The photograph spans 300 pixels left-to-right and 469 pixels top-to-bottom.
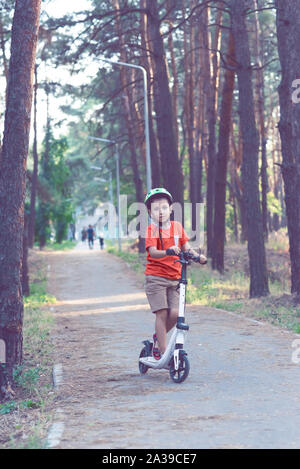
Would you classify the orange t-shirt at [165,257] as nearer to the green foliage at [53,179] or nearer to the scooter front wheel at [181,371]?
the scooter front wheel at [181,371]

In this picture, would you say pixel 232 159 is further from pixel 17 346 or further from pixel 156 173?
pixel 17 346

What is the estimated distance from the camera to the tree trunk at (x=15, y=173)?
896 centimetres

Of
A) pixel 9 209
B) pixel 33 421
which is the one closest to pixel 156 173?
pixel 9 209

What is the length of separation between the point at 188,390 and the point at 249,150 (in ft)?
35.5

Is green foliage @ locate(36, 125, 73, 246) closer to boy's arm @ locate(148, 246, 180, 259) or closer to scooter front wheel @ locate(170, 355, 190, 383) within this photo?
boy's arm @ locate(148, 246, 180, 259)

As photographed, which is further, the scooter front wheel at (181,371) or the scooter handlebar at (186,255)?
the scooter front wheel at (181,371)

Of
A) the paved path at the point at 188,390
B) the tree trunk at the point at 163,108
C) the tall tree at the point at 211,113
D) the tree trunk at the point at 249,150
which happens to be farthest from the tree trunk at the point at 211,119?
the paved path at the point at 188,390

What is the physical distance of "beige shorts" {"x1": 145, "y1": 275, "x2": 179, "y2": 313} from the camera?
789 cm

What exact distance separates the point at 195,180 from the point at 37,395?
1197 inches

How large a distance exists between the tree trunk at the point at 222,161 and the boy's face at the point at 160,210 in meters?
15.8

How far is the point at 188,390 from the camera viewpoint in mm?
7305

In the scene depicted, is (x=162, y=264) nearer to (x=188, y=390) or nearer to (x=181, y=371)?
(x=181, y=371)

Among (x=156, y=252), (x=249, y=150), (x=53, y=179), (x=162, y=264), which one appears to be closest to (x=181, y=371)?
(x=162, y=264)

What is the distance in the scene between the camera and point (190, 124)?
3469 cm
